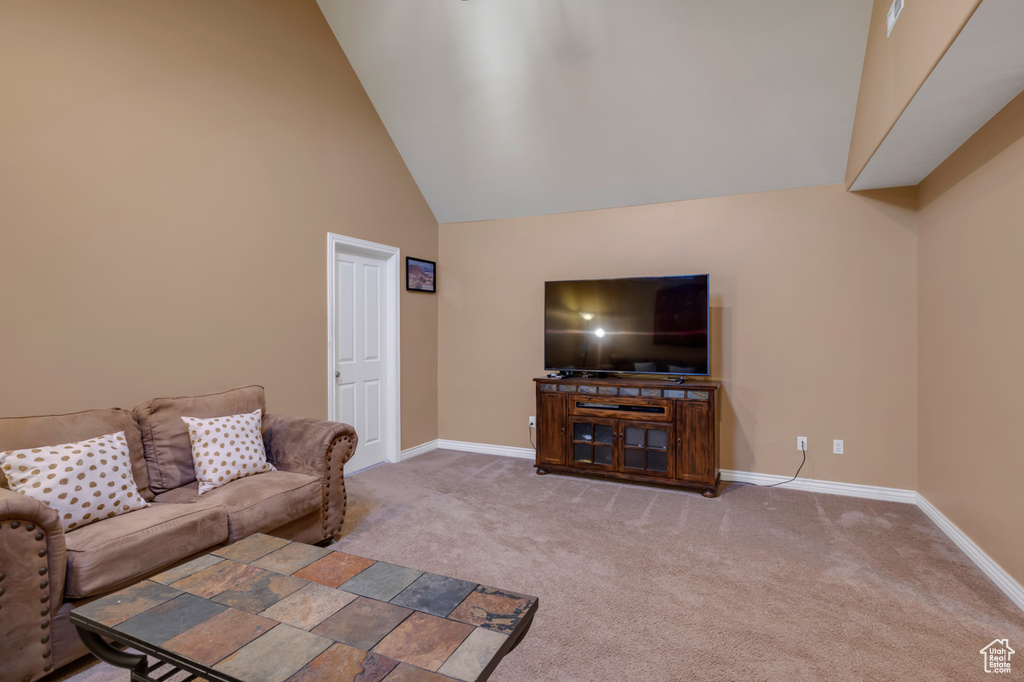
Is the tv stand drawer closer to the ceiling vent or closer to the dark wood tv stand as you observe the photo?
the dark wood tv stand

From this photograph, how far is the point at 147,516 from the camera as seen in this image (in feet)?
6.57

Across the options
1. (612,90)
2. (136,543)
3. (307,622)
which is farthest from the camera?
(612,90)

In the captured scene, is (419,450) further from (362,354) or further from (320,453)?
(320,453)

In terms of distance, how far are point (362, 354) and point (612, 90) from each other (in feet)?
9.36

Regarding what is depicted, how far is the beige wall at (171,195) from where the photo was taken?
2275 millimetres

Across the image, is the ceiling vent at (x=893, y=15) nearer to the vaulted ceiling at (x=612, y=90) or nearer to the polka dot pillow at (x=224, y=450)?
the vaulted ceiling at (x=612, y=90)

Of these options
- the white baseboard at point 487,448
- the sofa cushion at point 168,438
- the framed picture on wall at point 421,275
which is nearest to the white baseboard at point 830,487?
the white baseboard at point 487,448

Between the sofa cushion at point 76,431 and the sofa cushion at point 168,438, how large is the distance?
47 millimetres

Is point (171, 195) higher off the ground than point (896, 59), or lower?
lower

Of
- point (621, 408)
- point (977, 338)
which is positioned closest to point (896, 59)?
point (977, 338)

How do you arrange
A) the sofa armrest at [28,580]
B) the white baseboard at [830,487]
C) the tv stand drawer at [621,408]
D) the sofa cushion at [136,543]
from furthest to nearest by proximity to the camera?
1. the tv stand drawer at [621,408]
2. the white baseboard at [830,487]
3. the sofa cushion at [136,543]
4. the sofa armrest at [28,580]

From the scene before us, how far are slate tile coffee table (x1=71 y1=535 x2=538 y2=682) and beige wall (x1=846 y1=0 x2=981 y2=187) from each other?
236 cm

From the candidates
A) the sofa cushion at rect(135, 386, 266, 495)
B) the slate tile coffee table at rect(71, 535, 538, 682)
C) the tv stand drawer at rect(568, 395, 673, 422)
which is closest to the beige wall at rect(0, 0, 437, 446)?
the sofa cushion at rect(135, 386, 266, 495)

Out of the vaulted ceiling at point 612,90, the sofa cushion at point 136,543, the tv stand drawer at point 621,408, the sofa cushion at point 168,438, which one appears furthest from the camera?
the tv stand drawer at point 621,408
